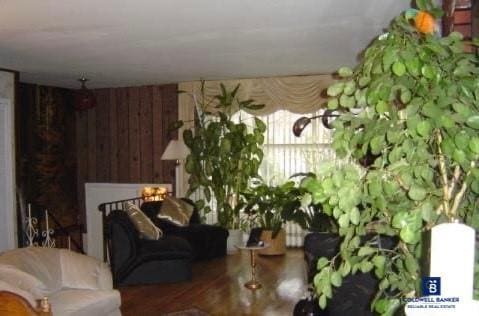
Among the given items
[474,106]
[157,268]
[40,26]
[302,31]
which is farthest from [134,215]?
[474,106]

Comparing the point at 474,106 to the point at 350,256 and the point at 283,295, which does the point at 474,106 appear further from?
the point at 283,295

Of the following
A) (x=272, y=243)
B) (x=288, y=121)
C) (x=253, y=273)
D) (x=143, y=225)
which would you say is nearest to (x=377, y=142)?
(x=253, y=273)

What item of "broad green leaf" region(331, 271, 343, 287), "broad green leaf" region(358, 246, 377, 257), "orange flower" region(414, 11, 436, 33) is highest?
"orange flower" region(414, 11, 436, 33)

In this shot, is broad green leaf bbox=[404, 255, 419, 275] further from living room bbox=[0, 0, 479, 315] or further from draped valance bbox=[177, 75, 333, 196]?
draped valance bbox=[177, 75, 333, 196]

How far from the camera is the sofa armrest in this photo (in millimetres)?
3689

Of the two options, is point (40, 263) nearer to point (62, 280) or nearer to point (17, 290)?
point (62, 280)

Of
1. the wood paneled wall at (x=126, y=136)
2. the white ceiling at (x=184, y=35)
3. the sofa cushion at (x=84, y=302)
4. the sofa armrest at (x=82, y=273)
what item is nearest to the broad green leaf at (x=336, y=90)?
the white ceiling at (x=184, y=35)

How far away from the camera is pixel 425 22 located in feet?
3.45

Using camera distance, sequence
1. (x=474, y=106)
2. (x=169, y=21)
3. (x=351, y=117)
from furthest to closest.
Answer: (x=169, y=21)
(x=351, y=117)
(x=474, y=106)

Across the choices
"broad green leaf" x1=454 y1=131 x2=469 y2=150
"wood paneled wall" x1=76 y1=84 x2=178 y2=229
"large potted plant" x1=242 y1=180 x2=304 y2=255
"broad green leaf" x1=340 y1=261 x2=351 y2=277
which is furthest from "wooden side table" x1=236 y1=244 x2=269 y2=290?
"broad green leaf" x1=454 y1=131 x2=469 y2=150

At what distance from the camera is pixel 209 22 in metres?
3.67

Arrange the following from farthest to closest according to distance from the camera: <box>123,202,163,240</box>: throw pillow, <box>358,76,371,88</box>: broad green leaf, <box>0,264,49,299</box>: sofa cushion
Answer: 1. <box>123,202,163,240</box>: throw pillow
2. <box>0,264,49,299</box>: sofa cushion
3. <box>358,76,371,88</box>: broad green leaf

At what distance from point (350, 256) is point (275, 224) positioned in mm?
5228
